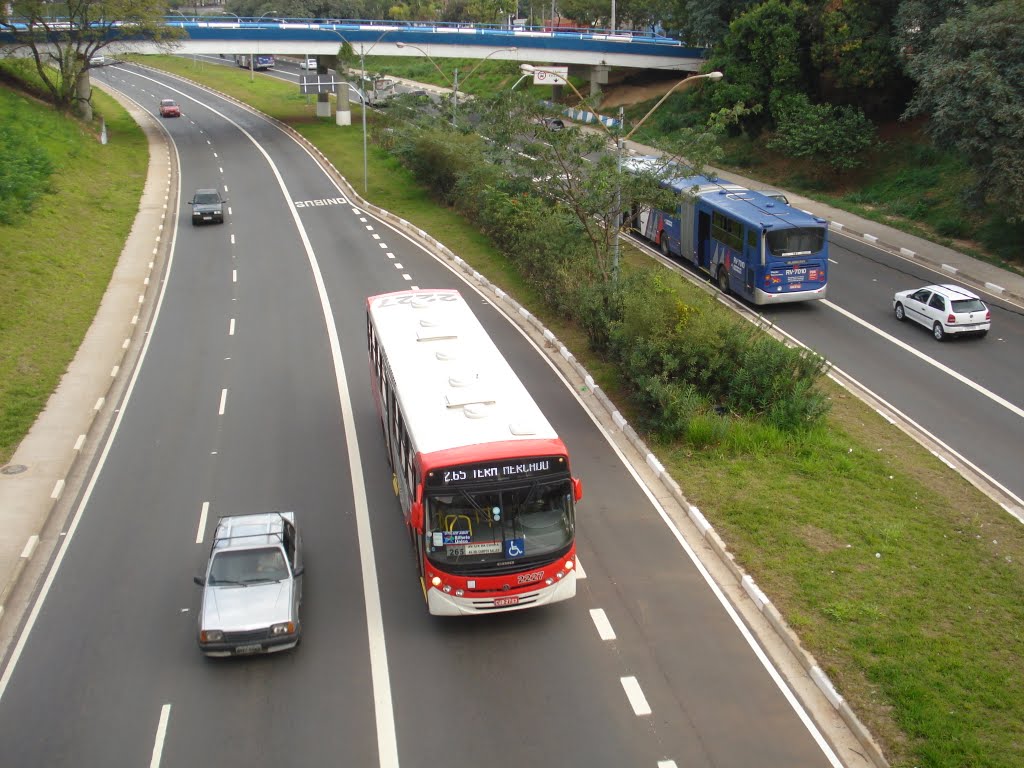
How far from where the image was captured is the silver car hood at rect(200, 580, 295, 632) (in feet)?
44.8

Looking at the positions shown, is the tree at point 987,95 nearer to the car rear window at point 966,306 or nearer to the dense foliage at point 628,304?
the car rear window at point 966,306

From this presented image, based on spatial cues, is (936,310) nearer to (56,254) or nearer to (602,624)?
(602,624)

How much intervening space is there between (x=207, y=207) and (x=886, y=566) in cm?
3535

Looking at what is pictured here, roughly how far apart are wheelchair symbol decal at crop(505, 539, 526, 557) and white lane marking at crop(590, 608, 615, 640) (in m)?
2.10

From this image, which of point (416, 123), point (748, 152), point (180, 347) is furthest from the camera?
point (748, 152)

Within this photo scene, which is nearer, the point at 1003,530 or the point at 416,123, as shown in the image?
the point at 1003,530

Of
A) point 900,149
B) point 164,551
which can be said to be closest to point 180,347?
point 164,551

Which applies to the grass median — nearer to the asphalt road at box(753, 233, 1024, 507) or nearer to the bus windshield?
the asphalt road at box(753, 233, 1024, 507)

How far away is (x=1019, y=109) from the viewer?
32812 mm

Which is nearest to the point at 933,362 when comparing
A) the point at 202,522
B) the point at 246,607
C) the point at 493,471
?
the point at 493,471

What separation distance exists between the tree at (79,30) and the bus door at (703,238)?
41.1m

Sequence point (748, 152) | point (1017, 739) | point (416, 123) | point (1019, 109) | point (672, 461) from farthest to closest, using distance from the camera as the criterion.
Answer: point (748, 152)
point (416, 123)
point (1019, 109)
point (672, 461)
point (1017, 739)

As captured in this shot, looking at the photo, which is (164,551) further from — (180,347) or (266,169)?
(266,169)

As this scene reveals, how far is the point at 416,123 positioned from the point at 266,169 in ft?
33.7
